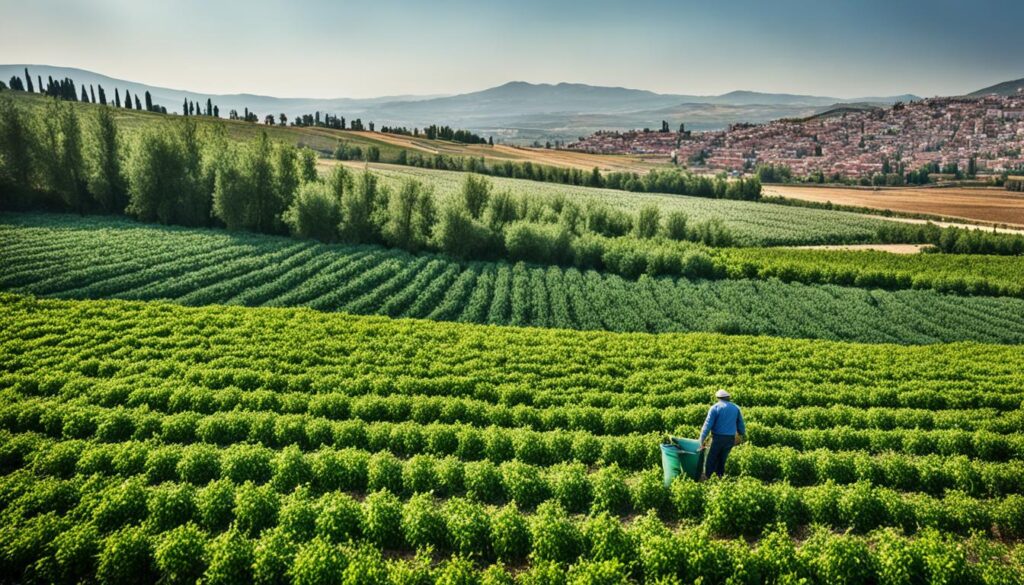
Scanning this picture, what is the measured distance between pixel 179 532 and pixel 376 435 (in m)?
5.67

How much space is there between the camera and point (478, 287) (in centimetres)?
4009

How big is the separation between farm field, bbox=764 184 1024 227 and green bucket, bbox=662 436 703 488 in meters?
95.6

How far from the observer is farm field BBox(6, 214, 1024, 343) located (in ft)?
113

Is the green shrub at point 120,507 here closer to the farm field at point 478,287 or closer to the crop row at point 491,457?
the crop row at point 491,457

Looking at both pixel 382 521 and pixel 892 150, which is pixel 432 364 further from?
pixel 892 150

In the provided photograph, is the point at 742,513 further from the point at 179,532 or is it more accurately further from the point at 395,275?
the point at 395,275

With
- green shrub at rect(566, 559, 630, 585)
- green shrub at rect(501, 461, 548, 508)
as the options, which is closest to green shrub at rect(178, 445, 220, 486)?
green shrub at rect(501, 461, 548, 508)

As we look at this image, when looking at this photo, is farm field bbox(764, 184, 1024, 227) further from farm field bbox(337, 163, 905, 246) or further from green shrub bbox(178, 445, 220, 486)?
green shrub bbox(178, 445, 220, 486)

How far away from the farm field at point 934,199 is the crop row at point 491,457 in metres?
90.1

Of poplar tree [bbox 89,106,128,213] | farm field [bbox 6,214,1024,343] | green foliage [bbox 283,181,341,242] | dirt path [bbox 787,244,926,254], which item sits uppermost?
poplar tree [bbox 89,106,128,213]

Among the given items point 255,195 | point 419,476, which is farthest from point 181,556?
point 255,195

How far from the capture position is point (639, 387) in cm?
2061

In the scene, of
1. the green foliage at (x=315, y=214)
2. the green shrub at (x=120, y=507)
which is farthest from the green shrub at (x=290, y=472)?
the green foliage at (x=315, y=214)

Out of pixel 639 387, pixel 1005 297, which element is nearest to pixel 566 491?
pixel 639 387
